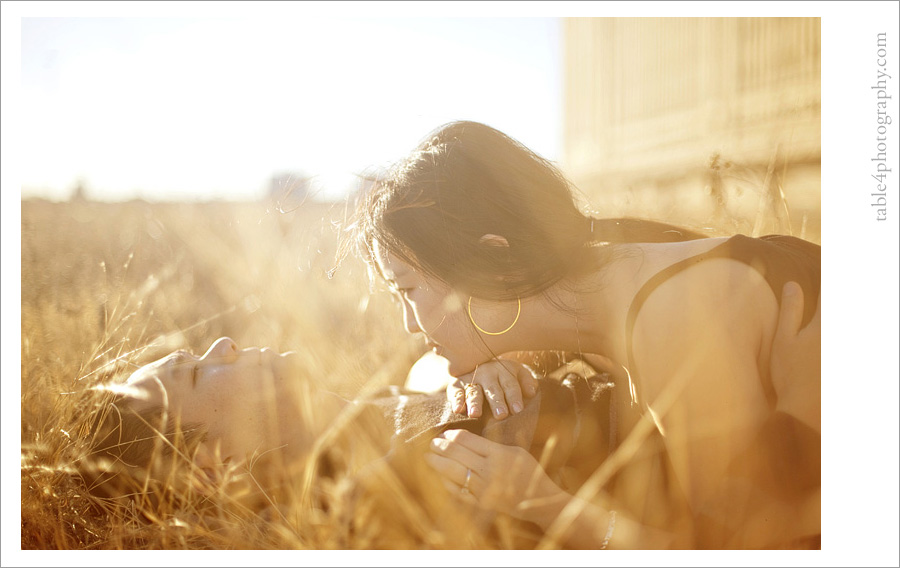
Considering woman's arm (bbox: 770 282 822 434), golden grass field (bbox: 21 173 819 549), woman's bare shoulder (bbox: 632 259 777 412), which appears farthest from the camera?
golden grass field (bbox: 21 173 819 549)

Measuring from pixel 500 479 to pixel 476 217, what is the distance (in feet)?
2.29

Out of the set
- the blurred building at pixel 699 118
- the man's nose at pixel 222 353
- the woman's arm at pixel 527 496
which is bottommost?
the woman's arm at pixel 527 496

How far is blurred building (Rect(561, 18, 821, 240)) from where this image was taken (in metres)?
1.97

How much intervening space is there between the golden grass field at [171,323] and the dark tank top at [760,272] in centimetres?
70

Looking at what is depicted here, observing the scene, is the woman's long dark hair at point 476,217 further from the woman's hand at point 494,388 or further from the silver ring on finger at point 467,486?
the silver ring on finger at point 467,486

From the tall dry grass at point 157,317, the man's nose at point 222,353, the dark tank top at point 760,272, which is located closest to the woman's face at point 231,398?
the man's nose at point 222,353

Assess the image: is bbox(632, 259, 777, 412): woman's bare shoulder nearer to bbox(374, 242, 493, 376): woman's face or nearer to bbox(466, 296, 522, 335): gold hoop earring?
bbox(466, 296, 522, 335): gold hoop earring

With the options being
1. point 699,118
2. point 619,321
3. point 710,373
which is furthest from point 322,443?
point 699,118

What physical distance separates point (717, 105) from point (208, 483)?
2422mm

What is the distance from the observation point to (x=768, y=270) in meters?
1.55

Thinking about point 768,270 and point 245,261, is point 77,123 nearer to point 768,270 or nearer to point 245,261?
point 245,261

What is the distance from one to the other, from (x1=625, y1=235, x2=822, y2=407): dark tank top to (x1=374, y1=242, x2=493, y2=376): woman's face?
42 centimetres

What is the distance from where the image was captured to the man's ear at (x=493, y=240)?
1.64 m

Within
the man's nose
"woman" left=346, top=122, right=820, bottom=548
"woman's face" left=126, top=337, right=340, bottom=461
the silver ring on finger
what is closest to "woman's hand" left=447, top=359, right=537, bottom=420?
"woman" left=346, top=122, right=820, bottom=548
